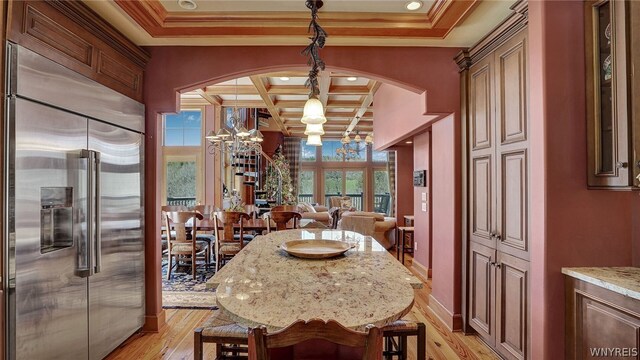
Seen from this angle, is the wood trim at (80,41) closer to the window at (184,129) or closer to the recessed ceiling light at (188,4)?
the recessed ceiling light at (188,4)

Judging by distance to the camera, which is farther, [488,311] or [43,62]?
[488,311]

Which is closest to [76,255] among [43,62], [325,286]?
[43,62]

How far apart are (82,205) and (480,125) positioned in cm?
325

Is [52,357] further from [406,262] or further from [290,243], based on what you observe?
[406,262]

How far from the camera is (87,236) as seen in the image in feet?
7.58

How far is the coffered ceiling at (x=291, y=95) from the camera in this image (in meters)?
5.07

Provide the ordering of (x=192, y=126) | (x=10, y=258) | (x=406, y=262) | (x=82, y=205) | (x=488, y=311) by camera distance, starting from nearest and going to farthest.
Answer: (x=10, y=258) < (x=82, y=205) < (x=488, y=311) < (x=406, y=262) < (x=192, y=126)

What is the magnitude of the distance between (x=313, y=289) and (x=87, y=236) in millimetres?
1900

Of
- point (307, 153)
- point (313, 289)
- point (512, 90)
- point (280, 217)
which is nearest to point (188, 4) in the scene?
point (313, 289)

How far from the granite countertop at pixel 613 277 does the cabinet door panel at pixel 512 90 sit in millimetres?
938

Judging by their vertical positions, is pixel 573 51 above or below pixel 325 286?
above

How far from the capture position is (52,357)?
6.54 feet

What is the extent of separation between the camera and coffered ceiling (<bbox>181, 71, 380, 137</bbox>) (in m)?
5.07

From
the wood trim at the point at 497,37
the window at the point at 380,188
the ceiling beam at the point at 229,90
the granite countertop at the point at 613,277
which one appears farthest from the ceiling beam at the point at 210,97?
the window at the point at 380,188
